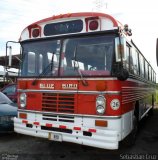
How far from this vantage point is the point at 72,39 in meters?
6.24

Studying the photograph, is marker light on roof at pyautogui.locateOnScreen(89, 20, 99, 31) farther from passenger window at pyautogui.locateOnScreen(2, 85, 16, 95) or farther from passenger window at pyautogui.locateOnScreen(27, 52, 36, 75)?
passenger window at pyautogui.locateOnScreen(2, 85, 16, 95)

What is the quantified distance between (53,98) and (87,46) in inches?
53.4

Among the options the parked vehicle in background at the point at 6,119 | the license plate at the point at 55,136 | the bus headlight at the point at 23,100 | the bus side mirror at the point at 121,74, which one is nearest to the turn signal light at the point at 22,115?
the bus headlight at the point at 23,100

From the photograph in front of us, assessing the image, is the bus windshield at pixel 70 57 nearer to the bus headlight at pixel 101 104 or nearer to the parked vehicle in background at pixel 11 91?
the bus headlight at pixel 101 104

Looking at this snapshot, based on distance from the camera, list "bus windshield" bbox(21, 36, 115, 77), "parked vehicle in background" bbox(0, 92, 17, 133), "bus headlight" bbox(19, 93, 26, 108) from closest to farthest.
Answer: "bus windshield" bbox(21, 36, 115, 77), "bus headlight" bbox(19, 93, 26, 108), "parked vehicle in background" bbox(0, 92, 17, 133)

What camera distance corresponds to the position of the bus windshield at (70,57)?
587cm

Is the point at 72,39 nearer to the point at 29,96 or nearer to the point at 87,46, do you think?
the point at 87,46

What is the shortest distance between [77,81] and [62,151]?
2.13 m

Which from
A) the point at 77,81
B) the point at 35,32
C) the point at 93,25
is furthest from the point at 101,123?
the point at 35,32

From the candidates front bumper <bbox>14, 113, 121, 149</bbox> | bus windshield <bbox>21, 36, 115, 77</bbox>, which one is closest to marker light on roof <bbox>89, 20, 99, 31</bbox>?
bus windshield <bbox>21, 36, 115, 77</bbox>

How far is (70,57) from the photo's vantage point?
6.18 meters

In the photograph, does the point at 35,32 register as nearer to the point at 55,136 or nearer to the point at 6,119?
the point at 55,136

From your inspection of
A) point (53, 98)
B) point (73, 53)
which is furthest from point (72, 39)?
point (53, 98)

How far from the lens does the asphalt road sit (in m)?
6.67
